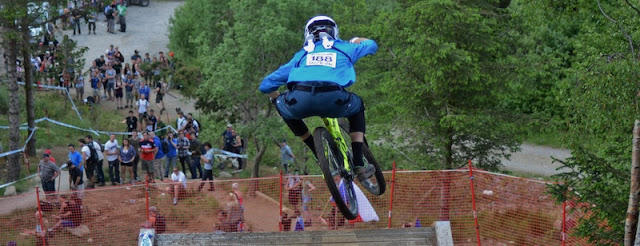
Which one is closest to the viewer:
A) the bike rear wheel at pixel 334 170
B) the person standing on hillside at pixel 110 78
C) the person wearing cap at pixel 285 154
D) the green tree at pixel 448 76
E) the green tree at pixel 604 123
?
the bike rear wheel at pixel 334 170

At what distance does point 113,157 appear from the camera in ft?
64.2

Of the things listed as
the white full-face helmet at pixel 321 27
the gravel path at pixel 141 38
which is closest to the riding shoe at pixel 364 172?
the white full-face helmet at pixel 321 27

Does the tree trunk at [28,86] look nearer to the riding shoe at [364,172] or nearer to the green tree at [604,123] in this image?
the riding shoe at [364,172]

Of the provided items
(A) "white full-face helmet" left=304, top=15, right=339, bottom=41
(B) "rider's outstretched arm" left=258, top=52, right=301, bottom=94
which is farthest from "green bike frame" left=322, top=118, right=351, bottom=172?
(A) "white full-face helmet" left=304, top=15, right=339, bottom=41

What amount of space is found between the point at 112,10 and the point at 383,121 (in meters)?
23.8

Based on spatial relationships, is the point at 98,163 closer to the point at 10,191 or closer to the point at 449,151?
the point at 10,191

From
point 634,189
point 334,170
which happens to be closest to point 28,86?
point 334,170

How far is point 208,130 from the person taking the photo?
2205cm

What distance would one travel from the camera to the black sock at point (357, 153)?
9.03 meters

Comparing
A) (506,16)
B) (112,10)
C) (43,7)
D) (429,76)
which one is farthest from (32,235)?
(112,10)

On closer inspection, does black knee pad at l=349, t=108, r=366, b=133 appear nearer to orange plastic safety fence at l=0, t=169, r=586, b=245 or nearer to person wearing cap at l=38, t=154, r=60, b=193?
orange plastic safety fence at l=0, t=169, r=586, b=245

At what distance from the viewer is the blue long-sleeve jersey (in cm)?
798

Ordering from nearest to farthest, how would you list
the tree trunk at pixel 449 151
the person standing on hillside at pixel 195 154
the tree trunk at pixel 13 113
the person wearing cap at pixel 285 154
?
the tree trunk at pixel 449 151, the tree trunk at pixel 13 113, the person standing on hillside at pixel 195 154, the person wearing cap at pixel 285 154

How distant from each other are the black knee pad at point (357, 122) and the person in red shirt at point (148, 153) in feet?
38.7
